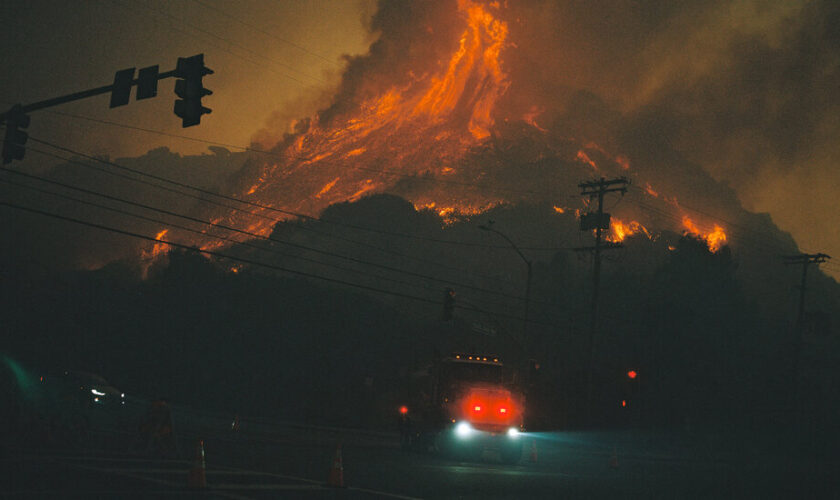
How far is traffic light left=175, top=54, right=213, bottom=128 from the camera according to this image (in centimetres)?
1669

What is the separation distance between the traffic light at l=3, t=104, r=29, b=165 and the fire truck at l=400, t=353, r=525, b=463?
1614 cm

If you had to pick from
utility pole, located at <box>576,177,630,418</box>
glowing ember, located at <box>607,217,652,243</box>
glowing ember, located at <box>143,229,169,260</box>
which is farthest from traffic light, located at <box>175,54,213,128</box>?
glowing ember, located at <box>607,217,652,243</box>

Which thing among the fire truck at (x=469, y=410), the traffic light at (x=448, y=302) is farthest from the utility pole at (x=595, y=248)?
the fire truck at (x=469, y=410)

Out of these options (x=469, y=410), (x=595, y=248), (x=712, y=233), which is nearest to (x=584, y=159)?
(x=712, y=233)

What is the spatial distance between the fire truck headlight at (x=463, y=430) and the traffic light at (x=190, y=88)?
15330 millimetres

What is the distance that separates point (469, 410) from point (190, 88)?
15698 mm

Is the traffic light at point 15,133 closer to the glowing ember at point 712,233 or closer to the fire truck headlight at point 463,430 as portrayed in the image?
the fire truck headlight at point 463,430

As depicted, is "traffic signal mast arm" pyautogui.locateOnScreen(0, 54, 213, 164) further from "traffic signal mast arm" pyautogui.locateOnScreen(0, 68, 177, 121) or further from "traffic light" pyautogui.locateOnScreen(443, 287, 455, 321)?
"traffic light" pyautogui.locateOnScreen(443, 287, 455, 321)

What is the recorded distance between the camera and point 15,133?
18.6 metres

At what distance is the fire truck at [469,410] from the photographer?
28.0m

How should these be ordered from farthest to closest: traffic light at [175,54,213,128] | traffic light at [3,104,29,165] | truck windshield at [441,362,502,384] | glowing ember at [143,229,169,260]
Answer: glowing ember at [143,229,169,260], truck windshield at [441,362,502,384], traffic light at [3,104,29,165], traffic light at [175,54,213,128]

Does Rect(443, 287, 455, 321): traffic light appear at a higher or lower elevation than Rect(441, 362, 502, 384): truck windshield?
higher

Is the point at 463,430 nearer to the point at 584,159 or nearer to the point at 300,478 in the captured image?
the point at 300,478

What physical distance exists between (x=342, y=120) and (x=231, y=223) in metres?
30.4
